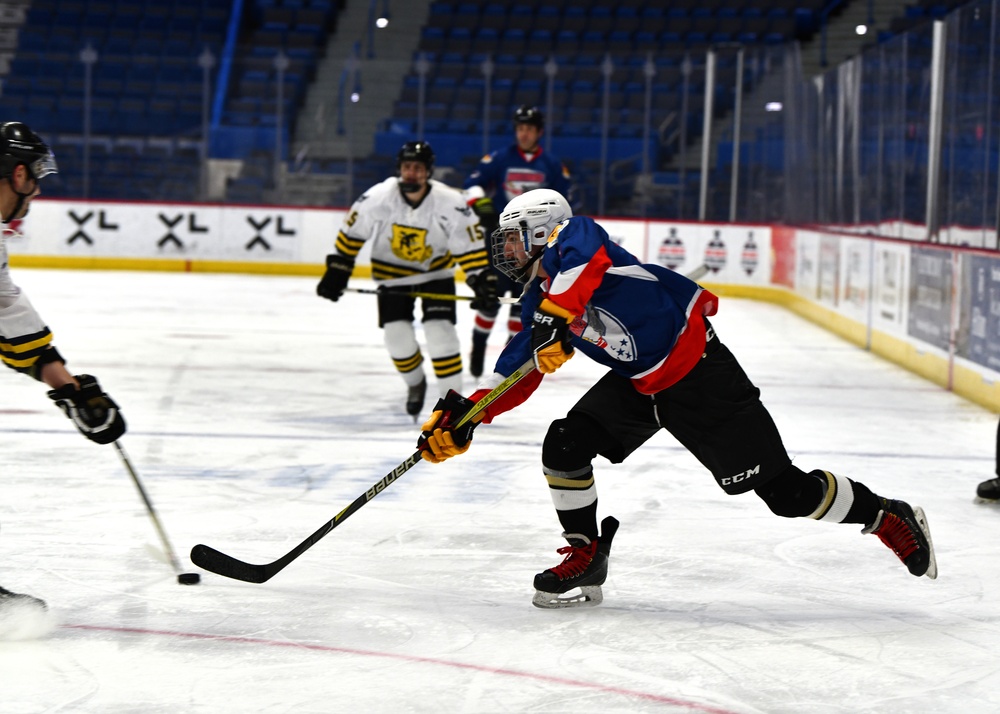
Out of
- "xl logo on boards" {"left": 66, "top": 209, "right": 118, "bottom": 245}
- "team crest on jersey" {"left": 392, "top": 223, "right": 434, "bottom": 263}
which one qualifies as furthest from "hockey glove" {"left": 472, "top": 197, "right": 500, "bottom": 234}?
"xl logo on boards" {"left": 66, "top": 209, "right": 118, "bottom": 245}

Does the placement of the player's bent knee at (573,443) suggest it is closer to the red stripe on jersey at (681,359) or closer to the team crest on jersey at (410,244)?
the red stripe on jersey at (681,359)

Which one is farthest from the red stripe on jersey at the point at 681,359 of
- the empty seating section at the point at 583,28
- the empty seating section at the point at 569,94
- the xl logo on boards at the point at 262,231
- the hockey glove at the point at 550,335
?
the xl logo on boards at the point at 262,231

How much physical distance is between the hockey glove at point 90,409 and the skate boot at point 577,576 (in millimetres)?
950

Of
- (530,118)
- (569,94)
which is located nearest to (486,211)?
(530,118)

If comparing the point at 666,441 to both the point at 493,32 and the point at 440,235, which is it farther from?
the point at 493,32

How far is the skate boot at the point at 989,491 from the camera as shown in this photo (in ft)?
12.6

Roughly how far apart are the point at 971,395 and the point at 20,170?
4.66 meters

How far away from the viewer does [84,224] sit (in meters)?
12.3

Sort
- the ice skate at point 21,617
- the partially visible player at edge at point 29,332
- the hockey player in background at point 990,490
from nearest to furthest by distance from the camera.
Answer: the ice skate at point 21,617 → the partially visible player at edge at point 29,332 → the hockey player in background at point 990,490

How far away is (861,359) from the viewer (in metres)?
7.54

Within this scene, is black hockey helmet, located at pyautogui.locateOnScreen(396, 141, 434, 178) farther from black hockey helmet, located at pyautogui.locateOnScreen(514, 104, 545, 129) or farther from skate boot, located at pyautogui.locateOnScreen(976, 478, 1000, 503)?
skate boot, located at pyautogui.locateOnScreen(976, 478, 1000, 503)

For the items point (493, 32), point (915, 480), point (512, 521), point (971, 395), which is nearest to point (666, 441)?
point (915, 480)

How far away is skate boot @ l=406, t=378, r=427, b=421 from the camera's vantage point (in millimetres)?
5156

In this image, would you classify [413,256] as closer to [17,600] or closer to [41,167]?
[41,167]
